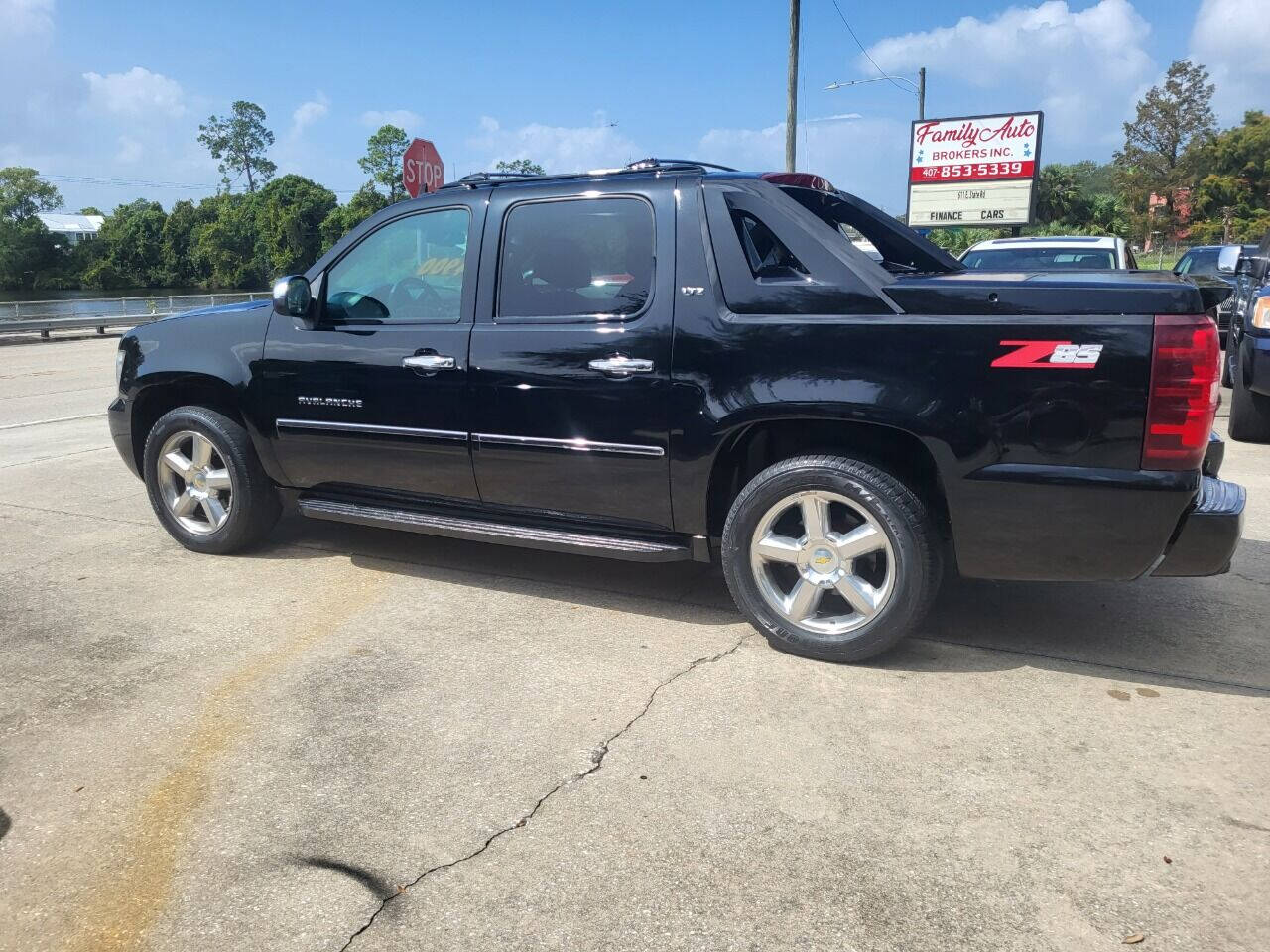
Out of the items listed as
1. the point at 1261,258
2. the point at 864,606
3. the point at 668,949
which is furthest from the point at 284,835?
the point at 1261,258

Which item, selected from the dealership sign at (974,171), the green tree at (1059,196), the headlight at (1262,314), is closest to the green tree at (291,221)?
the green tree at (1059,196)

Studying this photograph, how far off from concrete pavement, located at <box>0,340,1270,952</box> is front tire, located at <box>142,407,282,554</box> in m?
0.37

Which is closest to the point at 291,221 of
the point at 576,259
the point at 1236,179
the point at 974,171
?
the point at 1236,179

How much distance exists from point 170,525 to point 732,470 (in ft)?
10.3

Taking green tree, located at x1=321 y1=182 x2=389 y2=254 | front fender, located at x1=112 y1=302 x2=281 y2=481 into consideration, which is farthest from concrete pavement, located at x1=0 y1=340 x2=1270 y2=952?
green tree, located at x1=321 y1=182 x2=389 y2=254

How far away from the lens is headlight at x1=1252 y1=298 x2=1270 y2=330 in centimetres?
731

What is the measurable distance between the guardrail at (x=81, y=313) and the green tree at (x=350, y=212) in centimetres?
5963

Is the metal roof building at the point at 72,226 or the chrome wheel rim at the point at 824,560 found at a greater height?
the metal roof building at the point at 72,226

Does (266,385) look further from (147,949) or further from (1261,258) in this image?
(1261,258)

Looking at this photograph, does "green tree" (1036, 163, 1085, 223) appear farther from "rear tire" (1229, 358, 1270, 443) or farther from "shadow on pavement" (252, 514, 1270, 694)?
"shadow on pavement" (252, 514, 1270, 694)

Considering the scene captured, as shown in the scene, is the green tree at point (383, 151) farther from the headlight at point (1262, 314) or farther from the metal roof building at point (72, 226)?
the headlight at point (1262, 314)

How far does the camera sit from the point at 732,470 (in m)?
4.01

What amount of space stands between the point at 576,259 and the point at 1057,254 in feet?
23.6

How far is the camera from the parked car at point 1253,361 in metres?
7.36
